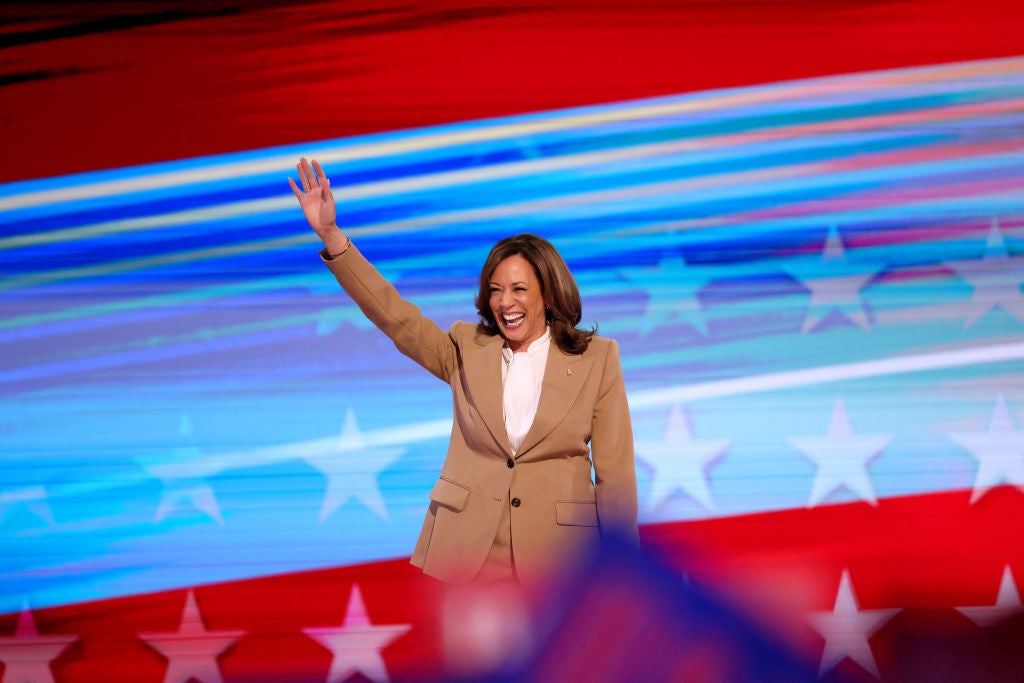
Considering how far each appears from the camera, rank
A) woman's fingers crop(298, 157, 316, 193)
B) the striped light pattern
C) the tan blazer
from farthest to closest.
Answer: the striped light pattern, woman's fingers crop(298, 157, 316, 193), the tan blazer

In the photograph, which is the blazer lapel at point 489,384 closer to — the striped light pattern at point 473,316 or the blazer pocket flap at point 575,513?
the blazer pocket flap at point 575,513

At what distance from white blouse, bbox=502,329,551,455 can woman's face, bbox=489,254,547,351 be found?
5 centimetres

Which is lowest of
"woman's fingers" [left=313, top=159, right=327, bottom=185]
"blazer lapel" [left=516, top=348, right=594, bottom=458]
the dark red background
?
"blazer lapel" [left=516, top=348, right=594, bottom=458]

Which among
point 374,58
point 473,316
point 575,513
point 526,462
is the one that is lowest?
point 575,513

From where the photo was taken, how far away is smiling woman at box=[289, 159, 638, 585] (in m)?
2.38

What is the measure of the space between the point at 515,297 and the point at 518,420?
0.30 metres

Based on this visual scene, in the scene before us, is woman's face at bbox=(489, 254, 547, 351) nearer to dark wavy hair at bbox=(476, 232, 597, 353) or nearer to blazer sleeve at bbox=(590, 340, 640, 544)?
dark wavy hair at bbox=(476, 232, 597, 353)

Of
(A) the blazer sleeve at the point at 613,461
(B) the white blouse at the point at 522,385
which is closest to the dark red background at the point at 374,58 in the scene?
(B) the white blouse at the point at 522,385

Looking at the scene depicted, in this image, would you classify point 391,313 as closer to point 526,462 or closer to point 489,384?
point 489,384

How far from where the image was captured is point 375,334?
3680 mm

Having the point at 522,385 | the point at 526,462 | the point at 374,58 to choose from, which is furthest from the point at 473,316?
the point at 526,462

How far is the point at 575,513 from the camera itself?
2402 mm

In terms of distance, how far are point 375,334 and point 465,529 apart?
4.68 feet

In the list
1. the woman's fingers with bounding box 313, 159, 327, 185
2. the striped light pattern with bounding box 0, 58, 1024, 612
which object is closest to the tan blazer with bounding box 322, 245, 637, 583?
the woman's fingers with bounding box 313, 159, 327, 185
